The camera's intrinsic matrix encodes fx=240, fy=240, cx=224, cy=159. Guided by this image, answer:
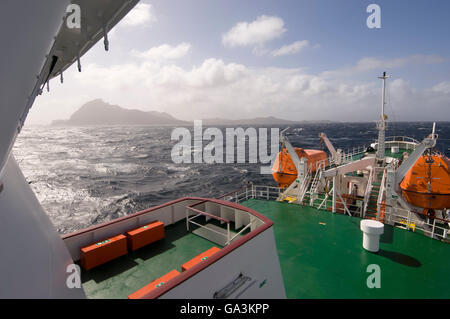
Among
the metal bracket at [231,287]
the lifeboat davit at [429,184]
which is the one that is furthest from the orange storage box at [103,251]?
the lifeboat davit at [429,184]

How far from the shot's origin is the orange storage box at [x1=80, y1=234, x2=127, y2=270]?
5.79 meters

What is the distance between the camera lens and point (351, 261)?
8172 mm

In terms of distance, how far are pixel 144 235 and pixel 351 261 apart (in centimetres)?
686

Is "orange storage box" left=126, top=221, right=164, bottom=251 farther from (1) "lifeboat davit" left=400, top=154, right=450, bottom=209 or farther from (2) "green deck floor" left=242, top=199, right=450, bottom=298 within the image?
(1) "lifeboat davit" left=400, top=154, right=450, bottom=209

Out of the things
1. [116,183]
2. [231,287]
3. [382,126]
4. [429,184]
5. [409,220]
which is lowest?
[116,183]

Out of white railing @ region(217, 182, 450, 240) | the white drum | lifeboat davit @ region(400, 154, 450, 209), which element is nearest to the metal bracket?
the white drum

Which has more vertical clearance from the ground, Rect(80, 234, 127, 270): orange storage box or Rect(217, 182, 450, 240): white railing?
Rect(80, 234, 127, 270): orange storage box

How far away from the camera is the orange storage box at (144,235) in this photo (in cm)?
661

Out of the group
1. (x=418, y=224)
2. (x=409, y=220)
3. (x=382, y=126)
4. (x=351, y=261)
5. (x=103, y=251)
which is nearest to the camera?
(x=103, y=251)

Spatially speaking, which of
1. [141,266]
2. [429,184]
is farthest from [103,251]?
[429,184]

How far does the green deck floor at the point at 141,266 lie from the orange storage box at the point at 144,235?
149 millimetres

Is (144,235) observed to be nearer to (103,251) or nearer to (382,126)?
(103,251)

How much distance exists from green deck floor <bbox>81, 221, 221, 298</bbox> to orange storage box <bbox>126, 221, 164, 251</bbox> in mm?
149
